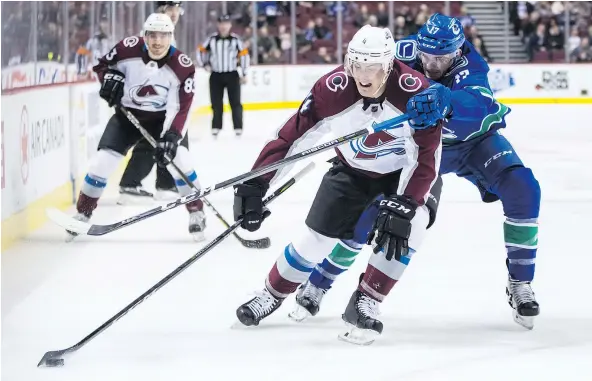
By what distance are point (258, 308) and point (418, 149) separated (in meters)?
0.68

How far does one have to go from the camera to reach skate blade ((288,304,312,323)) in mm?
3346

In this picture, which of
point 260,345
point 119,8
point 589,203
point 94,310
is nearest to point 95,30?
point 119,8

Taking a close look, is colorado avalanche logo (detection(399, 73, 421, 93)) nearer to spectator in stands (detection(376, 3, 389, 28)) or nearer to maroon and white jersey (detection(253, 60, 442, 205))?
maroon and white jersey (detection(253, 60, 442, 205))

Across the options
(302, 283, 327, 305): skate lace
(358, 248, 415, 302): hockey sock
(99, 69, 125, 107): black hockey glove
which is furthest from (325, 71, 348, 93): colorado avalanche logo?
(99, 69, 125, 107): black hockey glove

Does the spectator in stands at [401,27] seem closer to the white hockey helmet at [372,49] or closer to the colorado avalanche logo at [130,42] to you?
the colorado avalanche logo at [130,42]

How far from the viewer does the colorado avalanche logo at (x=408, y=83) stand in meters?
3.02

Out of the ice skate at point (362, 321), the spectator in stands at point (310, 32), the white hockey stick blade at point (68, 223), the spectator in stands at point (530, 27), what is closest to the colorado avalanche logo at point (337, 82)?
the ice skate at point (362, 321)

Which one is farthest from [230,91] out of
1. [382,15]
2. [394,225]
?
[394,225]

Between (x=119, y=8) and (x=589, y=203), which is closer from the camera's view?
(x=589, y=203)

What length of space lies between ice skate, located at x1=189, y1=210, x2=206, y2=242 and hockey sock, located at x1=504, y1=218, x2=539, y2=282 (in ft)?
6.43

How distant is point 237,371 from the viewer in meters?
2.80

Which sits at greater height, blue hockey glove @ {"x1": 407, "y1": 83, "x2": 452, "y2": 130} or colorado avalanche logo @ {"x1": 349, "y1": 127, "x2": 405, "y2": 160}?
blue hockey glove @ {"x1": 407, "y1": 83, "x2": 452, "y2": 130}

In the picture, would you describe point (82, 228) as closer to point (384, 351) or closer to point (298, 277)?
point (298, 277)

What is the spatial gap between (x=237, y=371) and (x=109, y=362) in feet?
1.12
